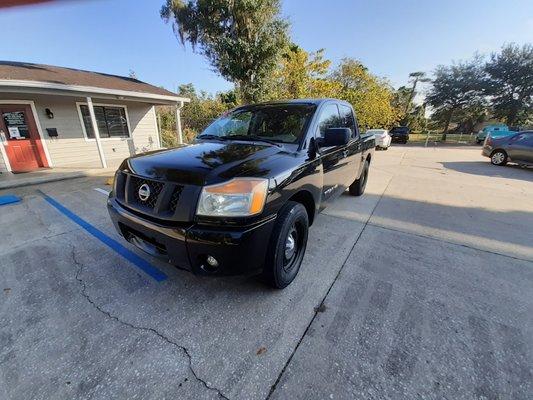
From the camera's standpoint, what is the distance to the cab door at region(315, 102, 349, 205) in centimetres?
308

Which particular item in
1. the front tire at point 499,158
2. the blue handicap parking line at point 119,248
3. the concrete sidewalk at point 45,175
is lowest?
the front tire at point 499,158

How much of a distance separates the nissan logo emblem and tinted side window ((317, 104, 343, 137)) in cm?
193

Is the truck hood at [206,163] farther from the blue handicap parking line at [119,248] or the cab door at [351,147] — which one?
the cab door at [351,147]

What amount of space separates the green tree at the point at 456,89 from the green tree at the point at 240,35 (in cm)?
2663

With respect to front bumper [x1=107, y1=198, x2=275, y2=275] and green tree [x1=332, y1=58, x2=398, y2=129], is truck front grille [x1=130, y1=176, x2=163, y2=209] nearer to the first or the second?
front bumper [x1=107, y1=198, x2=275, y2=275]

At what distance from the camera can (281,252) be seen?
2.18 m

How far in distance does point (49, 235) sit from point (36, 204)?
7.15ft

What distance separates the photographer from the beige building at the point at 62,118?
758 cm

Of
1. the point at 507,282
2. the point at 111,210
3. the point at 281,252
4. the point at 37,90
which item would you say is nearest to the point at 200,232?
the point at 281,252

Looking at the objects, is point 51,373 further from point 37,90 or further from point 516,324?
point 37,90

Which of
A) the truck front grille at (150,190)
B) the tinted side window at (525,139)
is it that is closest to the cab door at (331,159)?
the truck front grille at (150,190)

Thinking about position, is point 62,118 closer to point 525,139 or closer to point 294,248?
point 294,248

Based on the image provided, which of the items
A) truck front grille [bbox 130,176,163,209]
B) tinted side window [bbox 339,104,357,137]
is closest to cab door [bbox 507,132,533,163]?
tinted side window [bbox 339,104,357,137]

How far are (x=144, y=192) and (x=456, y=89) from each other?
36.6m
